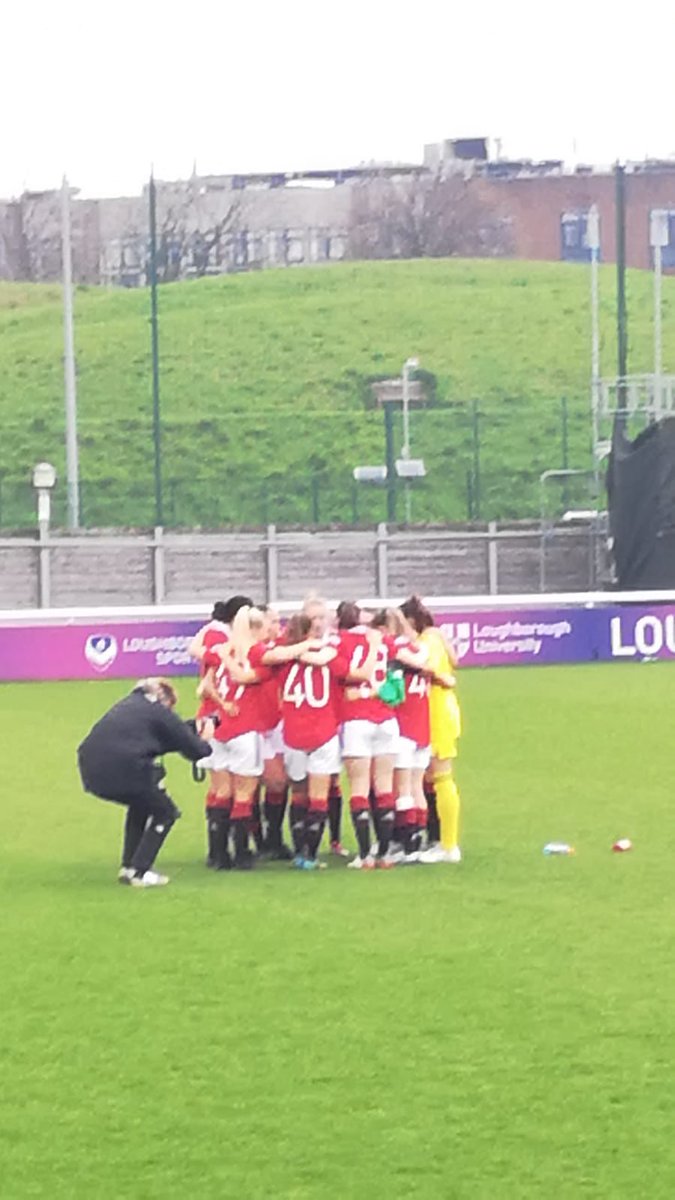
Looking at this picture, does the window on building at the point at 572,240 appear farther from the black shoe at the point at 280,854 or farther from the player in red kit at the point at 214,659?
the player in red kit at the point at 214,659

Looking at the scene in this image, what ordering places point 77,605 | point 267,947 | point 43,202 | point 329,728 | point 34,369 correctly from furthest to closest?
point 43,202
point 34,369
point 77,605
point 329,728
point 267,947

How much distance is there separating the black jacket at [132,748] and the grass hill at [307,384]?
3577 centimetres

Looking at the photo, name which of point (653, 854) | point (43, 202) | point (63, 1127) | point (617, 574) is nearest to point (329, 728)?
point (653, 854)

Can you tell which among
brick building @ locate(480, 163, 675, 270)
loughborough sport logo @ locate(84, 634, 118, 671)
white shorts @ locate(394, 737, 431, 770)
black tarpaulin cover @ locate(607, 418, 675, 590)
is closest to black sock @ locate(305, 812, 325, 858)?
white shorts @ locate(394, 737, 431, 770)

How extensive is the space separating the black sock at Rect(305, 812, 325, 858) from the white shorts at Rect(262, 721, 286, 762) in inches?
24.3

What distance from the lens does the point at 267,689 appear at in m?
15.4

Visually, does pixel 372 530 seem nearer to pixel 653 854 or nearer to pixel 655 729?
pixel 655 729

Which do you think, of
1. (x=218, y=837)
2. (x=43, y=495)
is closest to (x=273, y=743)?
(x=218, y=837)

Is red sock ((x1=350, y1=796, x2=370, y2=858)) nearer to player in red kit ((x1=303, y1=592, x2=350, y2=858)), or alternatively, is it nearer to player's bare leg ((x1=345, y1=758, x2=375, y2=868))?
player's bare leg ((x1=345, y1=758, x2=375, y2=868))

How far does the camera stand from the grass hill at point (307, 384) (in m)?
54.2

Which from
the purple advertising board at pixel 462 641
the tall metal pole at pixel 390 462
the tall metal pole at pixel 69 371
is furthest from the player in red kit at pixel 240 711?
the tall metal pole at pixel 69 371

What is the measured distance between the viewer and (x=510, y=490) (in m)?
55.1

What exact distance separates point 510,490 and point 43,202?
137 ft

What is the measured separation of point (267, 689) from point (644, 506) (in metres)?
25.8
